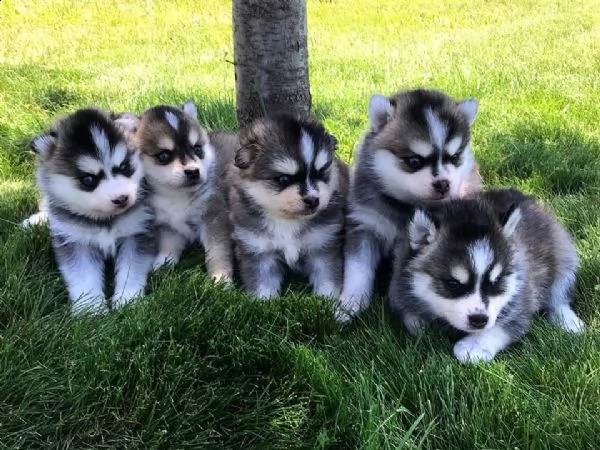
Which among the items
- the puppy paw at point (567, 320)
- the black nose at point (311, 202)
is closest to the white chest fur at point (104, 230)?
the black nose at point (311, 202)

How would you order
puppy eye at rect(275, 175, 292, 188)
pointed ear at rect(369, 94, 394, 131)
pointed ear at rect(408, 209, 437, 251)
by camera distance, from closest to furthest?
pointed ear at rect(408, 209, 437, 251), puppy eye at rect(275, 175, 292, 188), pointed ear at rect(369, 94, 394, 131)

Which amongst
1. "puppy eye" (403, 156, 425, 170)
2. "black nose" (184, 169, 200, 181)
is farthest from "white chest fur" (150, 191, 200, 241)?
"puppy eye" (403, 156, 425, 170)

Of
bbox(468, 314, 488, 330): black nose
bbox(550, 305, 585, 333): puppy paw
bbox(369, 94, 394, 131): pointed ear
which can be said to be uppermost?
bbox(369, 94, 394, 131): pointed ear

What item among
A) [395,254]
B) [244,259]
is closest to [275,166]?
[244,259]

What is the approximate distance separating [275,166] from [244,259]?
2.28 feet

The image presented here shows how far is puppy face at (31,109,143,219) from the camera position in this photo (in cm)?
418

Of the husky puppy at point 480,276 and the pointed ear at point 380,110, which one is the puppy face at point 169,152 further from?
the husky puppy at point 480,276

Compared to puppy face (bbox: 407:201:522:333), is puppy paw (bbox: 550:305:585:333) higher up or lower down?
lower down

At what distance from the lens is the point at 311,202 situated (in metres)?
3.93

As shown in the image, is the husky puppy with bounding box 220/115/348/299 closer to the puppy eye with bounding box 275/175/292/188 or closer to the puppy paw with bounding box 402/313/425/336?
the puppy eye with bounding box 275/175/292/188

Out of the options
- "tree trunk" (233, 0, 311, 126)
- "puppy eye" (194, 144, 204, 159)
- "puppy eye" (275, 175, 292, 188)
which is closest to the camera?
"puppy eye" (275, 175, 292, 188)

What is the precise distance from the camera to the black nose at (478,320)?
3.31 metres

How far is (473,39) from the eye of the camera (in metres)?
11.7

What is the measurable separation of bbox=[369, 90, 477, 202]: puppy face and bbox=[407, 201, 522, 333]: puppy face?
16.3 inches
